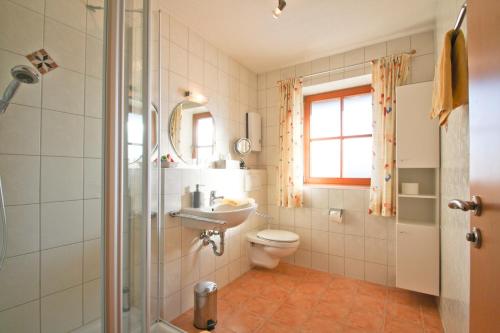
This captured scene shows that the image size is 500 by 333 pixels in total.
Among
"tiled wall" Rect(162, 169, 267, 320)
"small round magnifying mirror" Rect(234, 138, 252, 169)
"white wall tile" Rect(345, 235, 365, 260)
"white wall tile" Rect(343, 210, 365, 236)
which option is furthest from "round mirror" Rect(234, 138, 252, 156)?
"white wall tile" Rect(345, 235, 365, 260)

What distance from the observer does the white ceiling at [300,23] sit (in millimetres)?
1706

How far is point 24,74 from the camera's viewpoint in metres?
1.02

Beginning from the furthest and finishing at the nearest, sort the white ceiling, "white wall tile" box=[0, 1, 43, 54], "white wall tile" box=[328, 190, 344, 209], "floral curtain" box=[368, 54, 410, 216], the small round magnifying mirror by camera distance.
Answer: the small round magnifying mirror < "white wall tile" box=[328, 190, 344, 209] < "floral curtain" box=[368, 54, 410, 216] < the white ceiling < "white wall tile" box=[0, 1, 43, 54]

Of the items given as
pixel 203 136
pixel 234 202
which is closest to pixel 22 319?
pixel 234 202

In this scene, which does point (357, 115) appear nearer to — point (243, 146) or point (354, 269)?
point (243, 146)

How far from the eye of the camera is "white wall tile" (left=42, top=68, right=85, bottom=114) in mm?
1085

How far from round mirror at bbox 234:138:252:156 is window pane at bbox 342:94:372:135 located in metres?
1.11

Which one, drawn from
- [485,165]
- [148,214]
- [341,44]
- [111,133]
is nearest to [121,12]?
[111,133]

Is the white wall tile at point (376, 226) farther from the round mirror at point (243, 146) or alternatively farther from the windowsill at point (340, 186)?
the round mirror at point (243, 146)

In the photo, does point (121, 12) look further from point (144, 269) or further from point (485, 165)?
point (485, 165)

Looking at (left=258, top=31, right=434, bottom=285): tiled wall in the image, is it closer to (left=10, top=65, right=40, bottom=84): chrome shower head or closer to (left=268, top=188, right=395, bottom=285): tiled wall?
(left=268, top=188, right=395, bottom=285): tiled wall

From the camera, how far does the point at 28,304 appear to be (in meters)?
1.04

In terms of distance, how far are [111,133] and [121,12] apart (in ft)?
1.13

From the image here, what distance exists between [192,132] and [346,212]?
1752 mm
